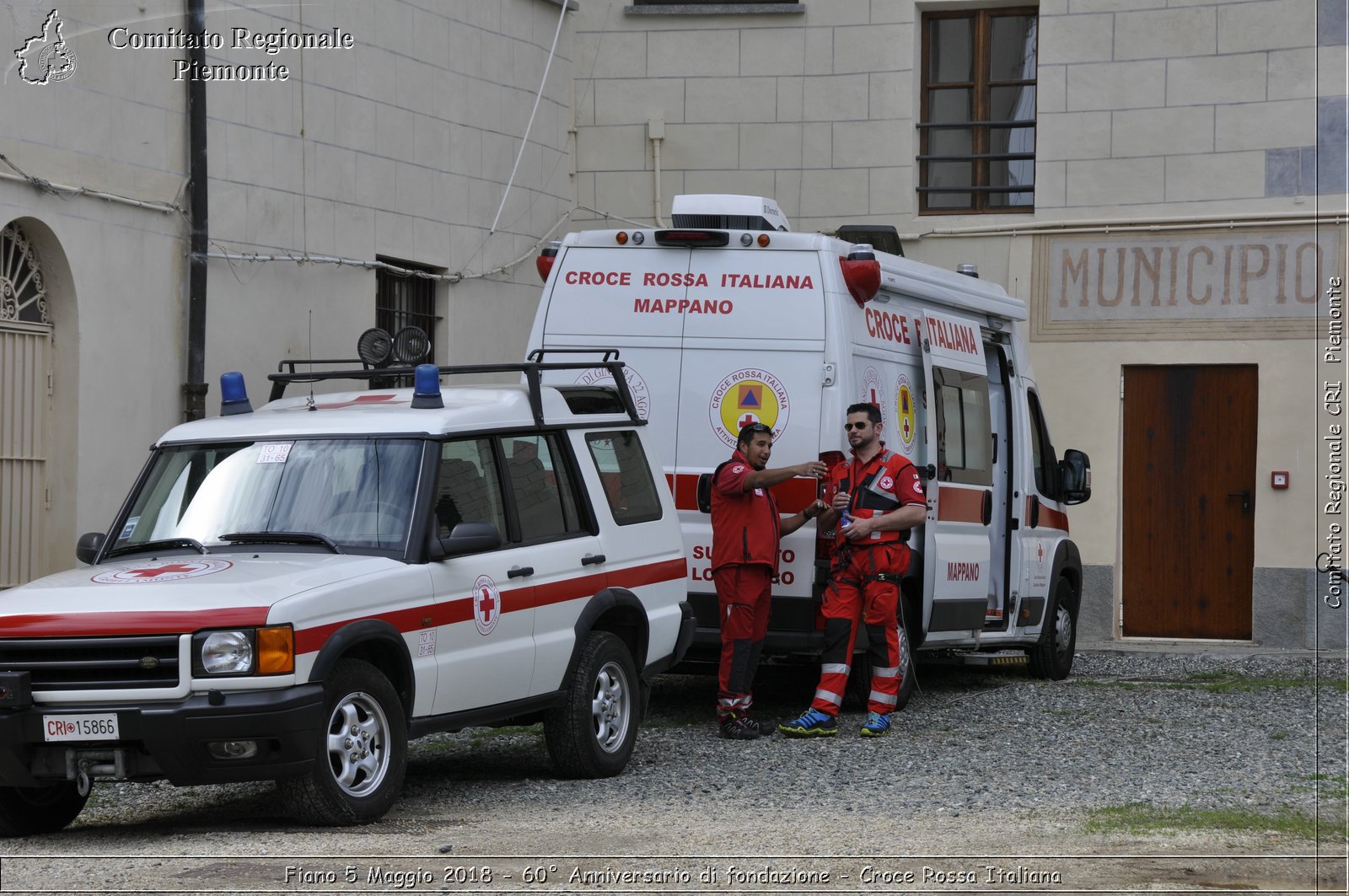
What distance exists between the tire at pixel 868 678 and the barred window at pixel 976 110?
7.62 meters

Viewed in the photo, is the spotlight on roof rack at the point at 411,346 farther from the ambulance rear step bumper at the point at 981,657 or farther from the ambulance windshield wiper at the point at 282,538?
the ambulance rear step bumper at the point at 981,657

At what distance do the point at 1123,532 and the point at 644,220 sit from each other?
5687mm

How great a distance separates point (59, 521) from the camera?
1183 centimetres

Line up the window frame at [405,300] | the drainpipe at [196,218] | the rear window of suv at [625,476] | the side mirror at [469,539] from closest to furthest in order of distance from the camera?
the side mirror at [469,539] < the rear window of suv at [625,476] < the drainpipe at [196,218] < the window frame at [405,300]

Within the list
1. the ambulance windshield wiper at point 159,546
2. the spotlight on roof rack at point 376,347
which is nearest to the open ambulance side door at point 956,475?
the spotlight on roof rack at point 376,347

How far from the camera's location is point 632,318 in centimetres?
1046

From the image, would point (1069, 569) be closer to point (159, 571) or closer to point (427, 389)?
point (427, 389)

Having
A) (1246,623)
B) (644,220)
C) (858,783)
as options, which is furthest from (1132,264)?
(858,783)

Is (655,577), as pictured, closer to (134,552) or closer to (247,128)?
(134,552)

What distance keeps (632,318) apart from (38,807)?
4583 mm

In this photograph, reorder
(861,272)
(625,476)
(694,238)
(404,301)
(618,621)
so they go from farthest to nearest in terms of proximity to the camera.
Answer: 1. (404,301)
2. (694,238)
3. (861,272)
4. (625,476)
5. (618,621)

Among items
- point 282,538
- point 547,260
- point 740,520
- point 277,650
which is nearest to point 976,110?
point 547,260

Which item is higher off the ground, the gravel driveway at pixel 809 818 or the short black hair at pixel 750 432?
the short black hair at pixel 750 432

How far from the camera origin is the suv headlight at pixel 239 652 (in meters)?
6.57
